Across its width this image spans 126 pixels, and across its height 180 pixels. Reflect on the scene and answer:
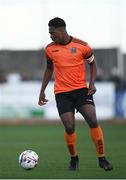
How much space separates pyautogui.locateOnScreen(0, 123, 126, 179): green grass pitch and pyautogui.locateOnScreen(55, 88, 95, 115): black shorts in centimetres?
101

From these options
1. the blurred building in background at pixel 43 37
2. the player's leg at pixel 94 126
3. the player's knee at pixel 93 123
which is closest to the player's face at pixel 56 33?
the player's leg at pixel 94 126

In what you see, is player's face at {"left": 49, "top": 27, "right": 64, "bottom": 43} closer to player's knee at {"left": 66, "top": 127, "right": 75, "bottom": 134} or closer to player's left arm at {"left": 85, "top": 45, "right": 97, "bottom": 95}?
player's left arm at {"left": 85, "top": 45, "right": 97, "bottom": 95}

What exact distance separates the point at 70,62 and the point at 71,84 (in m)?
0.35

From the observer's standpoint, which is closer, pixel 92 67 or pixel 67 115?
pixel 67 115

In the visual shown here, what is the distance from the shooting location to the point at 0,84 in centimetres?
3053

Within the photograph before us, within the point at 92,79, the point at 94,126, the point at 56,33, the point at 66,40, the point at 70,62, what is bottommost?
the point at 94,126

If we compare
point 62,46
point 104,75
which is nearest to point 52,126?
point 104,75

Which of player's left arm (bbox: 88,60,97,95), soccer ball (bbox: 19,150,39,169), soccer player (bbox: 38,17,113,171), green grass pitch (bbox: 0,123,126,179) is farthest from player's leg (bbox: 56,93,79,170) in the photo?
soccer ball (bbox: 19,150,39,169)

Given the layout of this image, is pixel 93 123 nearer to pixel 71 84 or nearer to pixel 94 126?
pixel 94 126

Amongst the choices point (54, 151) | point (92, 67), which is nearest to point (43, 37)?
point (54, 151)

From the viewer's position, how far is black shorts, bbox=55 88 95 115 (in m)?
13.1

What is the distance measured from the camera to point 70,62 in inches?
513

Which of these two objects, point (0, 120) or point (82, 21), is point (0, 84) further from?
point (82, 21)

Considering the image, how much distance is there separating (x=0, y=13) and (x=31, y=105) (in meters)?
4.45
